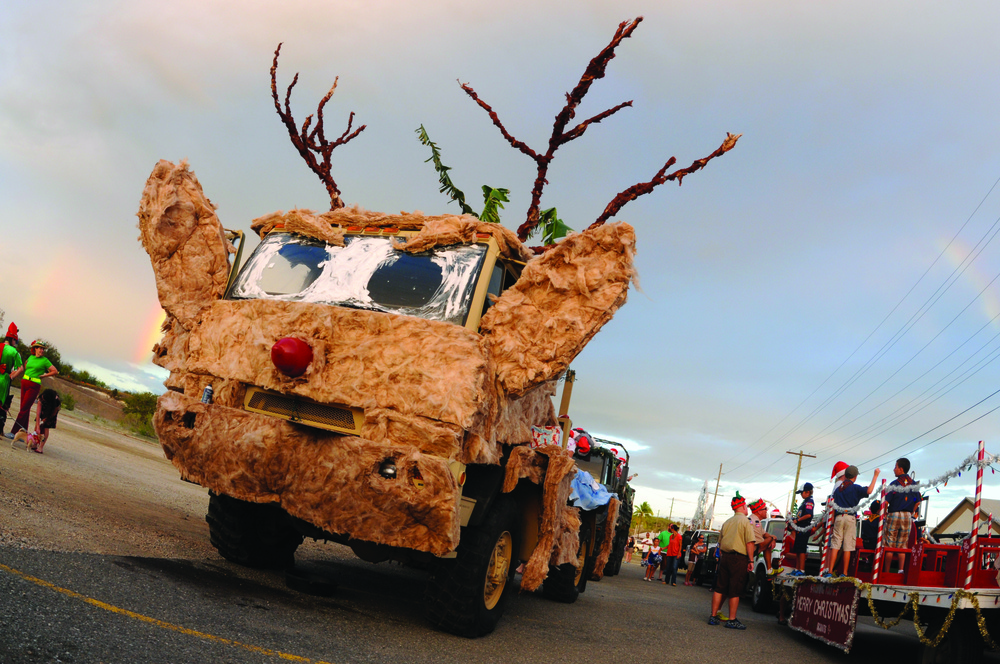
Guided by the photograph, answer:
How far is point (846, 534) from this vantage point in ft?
27.5

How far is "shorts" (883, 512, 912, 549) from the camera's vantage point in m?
7.79

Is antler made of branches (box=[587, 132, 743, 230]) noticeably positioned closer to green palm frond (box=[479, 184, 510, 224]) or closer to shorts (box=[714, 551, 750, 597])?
green palm frond (box=[479, 184, 510, 224])

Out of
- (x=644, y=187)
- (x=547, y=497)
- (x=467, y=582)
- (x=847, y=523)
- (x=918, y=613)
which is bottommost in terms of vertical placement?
(x=467, y=582)

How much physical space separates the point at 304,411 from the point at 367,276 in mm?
1157

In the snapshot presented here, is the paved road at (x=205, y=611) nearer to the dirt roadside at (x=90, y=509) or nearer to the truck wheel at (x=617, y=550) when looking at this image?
the dirt roadside at (x=90, y=509)

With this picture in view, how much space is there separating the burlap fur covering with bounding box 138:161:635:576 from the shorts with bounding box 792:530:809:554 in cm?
548

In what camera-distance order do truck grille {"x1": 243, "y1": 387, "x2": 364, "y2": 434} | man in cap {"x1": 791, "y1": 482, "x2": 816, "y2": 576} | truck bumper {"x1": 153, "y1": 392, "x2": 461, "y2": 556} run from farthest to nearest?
man in cap {"x1": 791, "y1": 482, "x2": 816, "y2": 576}
truck grille {"x1": 243, "y1": 387, "x2": 364, "y2": 434}
truck bumper {"x1": 153, "y1": 392, "x2": 461, "y2": 556}

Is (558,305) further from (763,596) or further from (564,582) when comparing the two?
(763,596)

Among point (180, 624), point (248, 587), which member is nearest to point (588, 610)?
point (248, 587)

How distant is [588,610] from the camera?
9.16 m

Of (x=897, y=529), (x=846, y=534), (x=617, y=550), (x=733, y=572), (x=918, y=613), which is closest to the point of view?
(x=918, y=613)

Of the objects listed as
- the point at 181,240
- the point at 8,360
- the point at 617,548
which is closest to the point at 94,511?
the point at 181,240

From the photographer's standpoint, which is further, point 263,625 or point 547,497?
point 547,497

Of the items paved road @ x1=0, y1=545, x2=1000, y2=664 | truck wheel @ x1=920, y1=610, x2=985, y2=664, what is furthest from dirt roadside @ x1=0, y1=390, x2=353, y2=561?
truck wheel @ x1=920, y1=610, x2=985, y2=664
